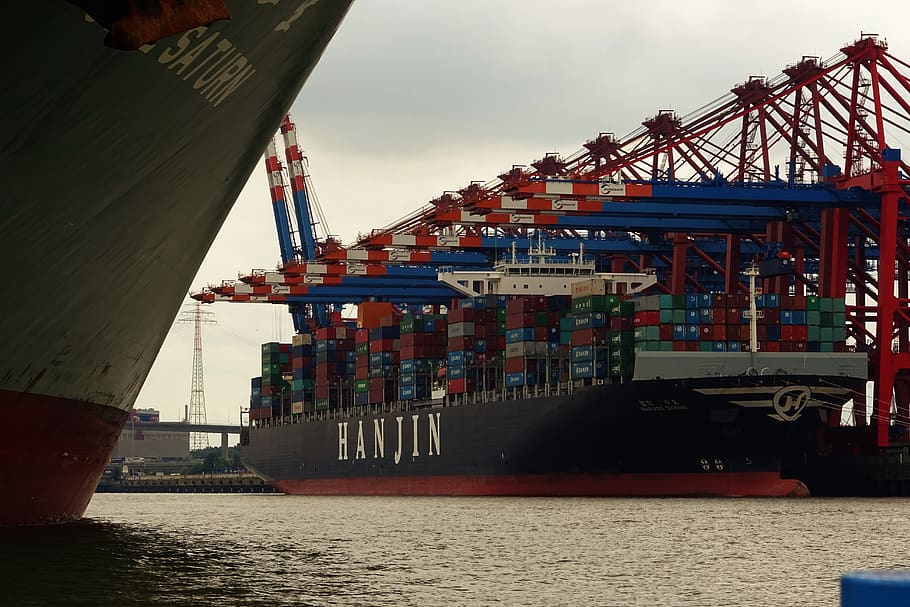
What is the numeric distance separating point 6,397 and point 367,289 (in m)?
58.2

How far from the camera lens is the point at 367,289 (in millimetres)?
78125

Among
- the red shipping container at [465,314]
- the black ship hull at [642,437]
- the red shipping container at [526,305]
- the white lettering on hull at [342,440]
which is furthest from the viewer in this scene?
the white lettering on hull at [342,440]

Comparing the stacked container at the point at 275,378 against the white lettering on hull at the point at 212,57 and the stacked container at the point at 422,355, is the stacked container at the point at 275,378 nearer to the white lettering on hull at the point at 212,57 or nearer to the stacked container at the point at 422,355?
the stacked container at the point at 422,355

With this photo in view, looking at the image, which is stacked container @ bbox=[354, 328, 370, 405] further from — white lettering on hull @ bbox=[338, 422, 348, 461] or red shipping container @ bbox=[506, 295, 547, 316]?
red shipping container @ bbox=[506, 295, 547, 316]

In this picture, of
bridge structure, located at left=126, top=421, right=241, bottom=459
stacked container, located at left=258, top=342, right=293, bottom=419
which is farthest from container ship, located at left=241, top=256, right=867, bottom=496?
bridge structure, located at left=126, top=421, right=241, bottom=459

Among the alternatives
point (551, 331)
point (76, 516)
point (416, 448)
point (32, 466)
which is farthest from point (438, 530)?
point (416, 448)

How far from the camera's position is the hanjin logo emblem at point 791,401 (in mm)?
52406

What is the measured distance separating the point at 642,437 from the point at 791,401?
5.65 meters

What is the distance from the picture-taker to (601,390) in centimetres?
5516

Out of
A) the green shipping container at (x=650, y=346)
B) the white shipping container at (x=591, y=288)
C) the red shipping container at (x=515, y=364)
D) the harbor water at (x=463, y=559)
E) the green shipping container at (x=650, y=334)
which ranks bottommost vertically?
the harbor water at (x=463, y=559)

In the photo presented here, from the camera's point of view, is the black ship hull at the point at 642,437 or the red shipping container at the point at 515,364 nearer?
the black ship hull at the point at 642,437

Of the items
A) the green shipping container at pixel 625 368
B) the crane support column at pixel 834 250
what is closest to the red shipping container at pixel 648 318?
the green shipping container at pixel 625 368

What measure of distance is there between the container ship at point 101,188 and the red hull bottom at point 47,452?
0.03 meters

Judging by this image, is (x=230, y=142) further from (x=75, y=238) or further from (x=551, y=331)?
(x=551, y=331)
